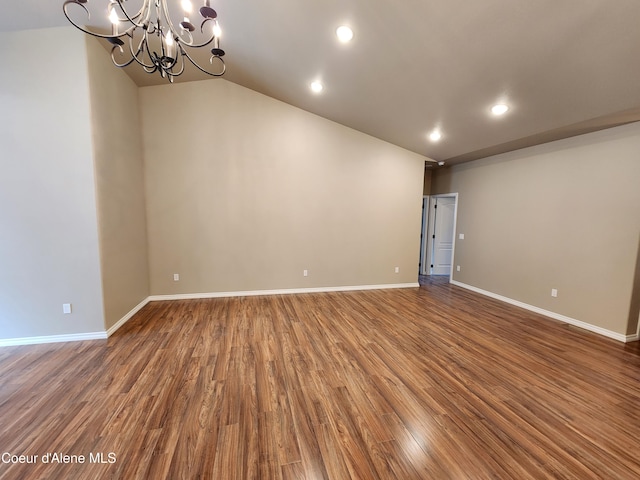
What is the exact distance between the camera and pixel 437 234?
6.74 m

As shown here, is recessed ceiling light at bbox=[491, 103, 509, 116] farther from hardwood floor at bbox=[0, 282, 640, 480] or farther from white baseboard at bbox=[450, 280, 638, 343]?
white baseboard at bbox=[450, 280, 638, 343]

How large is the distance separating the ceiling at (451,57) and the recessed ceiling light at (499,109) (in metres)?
0.08

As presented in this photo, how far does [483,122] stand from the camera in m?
3.69

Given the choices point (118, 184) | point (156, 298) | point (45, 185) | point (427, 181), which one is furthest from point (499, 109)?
point (156, 298)

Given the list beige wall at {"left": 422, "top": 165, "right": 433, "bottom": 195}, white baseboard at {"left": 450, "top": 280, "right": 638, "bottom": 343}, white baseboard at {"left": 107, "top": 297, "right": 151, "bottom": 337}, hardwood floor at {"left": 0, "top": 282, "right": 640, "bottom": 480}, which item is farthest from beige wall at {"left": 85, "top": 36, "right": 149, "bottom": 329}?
beige wall at {"left": 422, "top": 165, "right": 433, "bottom": 195}

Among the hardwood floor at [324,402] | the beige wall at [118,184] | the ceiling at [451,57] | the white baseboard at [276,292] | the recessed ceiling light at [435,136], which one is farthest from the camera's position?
the white baseboard at [276,292]

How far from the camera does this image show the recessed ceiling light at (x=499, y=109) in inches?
127

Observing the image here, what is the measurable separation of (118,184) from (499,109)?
5.11m

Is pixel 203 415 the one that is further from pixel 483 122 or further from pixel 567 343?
pixel 483 122

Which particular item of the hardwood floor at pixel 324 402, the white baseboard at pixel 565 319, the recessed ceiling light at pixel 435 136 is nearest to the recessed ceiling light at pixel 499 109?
the recessed ceiling light at pixel 435 136

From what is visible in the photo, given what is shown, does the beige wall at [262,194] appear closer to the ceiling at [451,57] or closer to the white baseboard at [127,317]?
the white baseboard at [127,317]

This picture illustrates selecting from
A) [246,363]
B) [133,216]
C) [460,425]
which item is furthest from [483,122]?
[133,216]

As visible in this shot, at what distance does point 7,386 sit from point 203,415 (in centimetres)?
189

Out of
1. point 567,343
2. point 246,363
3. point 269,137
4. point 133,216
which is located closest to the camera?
point 246,363
